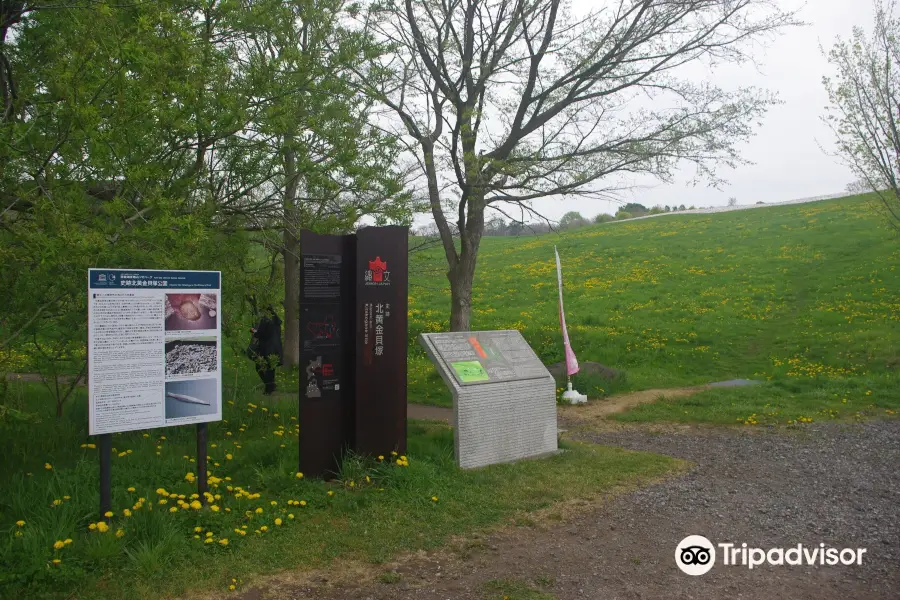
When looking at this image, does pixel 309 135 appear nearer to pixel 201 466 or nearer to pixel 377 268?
pixel 377 268

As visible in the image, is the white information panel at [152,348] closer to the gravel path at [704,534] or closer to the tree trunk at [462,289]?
the gravel path at [704,534]

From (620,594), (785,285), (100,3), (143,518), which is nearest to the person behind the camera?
(620,594)

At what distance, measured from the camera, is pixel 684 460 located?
8352 millimetres

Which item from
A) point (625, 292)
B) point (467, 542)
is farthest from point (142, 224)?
point (625, 292)

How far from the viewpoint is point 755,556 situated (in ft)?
17.1

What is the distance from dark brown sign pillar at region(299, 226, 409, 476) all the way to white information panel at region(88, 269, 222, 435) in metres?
1.09

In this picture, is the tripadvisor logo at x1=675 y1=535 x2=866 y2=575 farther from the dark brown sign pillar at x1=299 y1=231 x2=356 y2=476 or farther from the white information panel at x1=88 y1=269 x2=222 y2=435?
the white information panel at x1=88 y1=269 x2=222 y2=435

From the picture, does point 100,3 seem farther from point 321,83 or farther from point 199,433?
point 199,433

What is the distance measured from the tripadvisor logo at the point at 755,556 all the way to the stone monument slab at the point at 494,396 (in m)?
2.55

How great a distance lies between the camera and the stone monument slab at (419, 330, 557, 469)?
24.2 feet

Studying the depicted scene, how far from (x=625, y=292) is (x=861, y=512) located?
20.4 meters

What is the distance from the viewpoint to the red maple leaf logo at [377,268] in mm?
6957

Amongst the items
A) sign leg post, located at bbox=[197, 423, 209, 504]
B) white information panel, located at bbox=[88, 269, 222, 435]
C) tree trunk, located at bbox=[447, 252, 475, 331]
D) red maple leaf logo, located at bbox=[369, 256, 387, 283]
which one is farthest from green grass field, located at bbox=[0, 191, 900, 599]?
red maple leaf logo, located at bbox=[369, 256, 387, 283]

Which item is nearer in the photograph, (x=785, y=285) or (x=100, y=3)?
(x=100, y=3)
